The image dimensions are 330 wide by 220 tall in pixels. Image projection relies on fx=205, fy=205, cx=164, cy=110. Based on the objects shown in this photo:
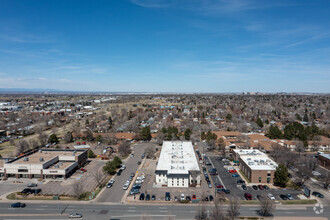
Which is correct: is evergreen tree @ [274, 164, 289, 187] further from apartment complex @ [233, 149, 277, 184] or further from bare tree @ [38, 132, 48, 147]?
bare tree @ [38, 132, 48, 147]

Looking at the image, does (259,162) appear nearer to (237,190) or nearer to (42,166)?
(237,190)

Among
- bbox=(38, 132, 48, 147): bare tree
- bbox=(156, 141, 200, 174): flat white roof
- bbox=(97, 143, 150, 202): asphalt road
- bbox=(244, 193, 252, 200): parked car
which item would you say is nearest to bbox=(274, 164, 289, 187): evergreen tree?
bbox=(244, 193, 252, 200): parked car

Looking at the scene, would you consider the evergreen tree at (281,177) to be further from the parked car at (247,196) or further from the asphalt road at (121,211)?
the parked car at (247,196)

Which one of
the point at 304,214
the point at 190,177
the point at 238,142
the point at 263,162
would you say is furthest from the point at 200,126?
the point at 304,214

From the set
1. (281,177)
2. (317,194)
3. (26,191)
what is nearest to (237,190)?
(281,177)

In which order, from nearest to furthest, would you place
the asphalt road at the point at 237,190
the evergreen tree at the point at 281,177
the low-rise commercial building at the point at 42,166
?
the asphalt road at the point at 237,190 → the evergreen tree at the point at 281,177 → the low-rise commercial building at the point at 42,166

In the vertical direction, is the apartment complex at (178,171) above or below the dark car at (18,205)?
above

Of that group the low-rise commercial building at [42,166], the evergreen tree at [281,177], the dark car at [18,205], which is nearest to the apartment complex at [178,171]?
the evergreen tree at [281,177]
